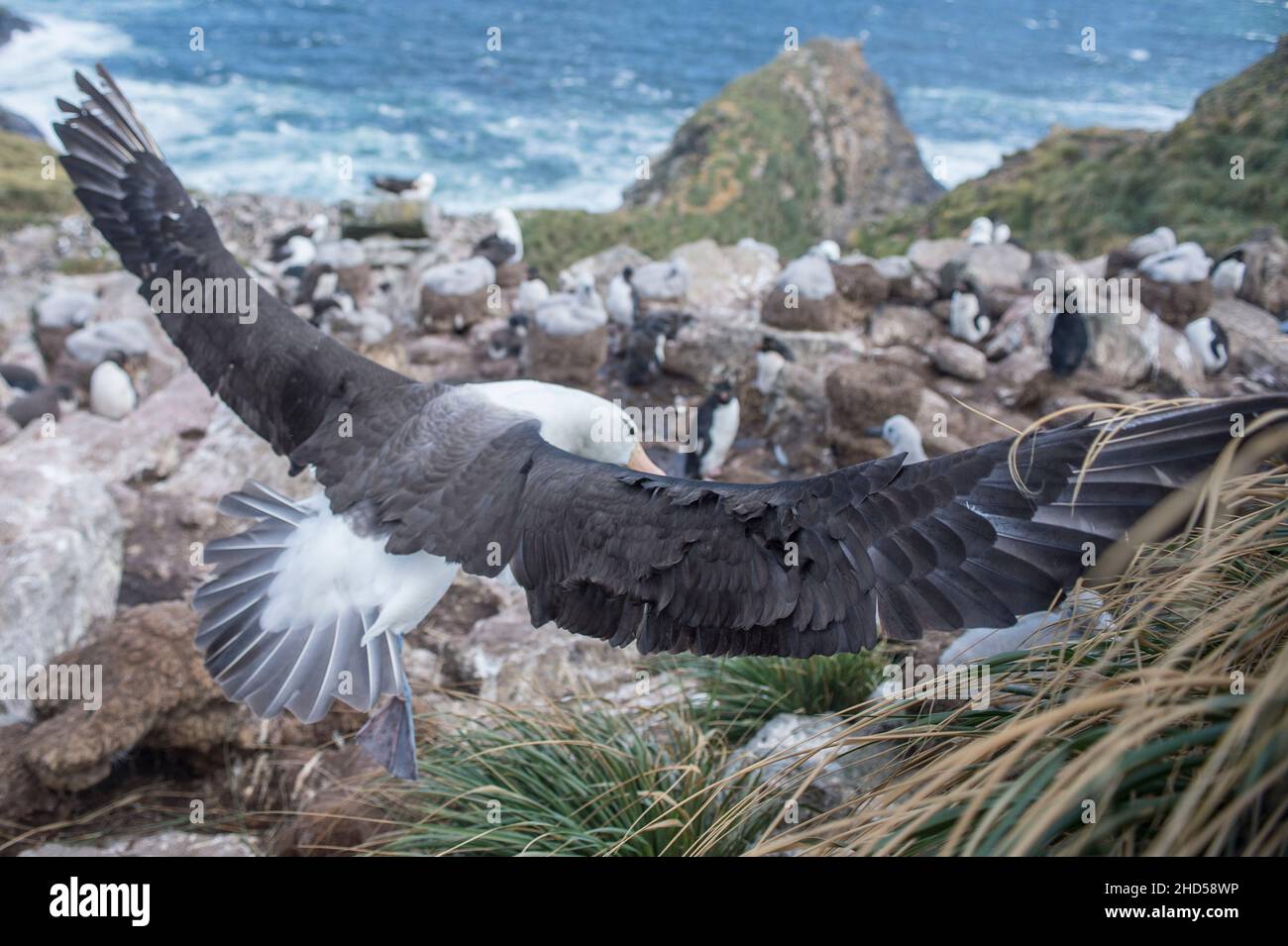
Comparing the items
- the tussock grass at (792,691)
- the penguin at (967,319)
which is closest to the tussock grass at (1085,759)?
the tussock grass at (792,691)

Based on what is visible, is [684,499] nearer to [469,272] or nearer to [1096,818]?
[1096,818]

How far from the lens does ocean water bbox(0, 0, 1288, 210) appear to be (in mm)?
39062

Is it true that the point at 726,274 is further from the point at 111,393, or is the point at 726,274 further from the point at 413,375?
the point at 111,393

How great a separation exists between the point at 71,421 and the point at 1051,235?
21.5m

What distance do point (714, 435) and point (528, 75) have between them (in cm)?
5741

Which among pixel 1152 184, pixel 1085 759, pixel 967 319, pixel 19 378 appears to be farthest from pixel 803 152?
pixel 1085 759

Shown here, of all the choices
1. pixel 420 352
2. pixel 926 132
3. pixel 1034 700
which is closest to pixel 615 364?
pixel 420 352

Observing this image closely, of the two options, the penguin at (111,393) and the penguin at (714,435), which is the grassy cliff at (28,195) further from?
the penguin at (714,435)

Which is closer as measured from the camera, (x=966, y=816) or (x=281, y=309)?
(x=966, y=816)

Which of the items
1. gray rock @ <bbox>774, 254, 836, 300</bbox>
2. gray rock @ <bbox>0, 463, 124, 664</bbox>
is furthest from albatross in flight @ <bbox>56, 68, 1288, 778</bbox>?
gray rock @ <bbox>774, 254, 836, 300</bbox>

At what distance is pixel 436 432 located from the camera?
3.80m

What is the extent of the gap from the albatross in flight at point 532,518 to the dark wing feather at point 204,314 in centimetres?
1

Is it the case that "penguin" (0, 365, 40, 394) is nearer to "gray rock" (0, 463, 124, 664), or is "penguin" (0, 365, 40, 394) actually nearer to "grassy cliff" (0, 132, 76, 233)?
"gray rock" (0, 463, 124, 664)

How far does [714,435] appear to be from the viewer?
7.26 m
